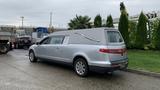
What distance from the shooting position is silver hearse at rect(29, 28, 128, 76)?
7252 mm

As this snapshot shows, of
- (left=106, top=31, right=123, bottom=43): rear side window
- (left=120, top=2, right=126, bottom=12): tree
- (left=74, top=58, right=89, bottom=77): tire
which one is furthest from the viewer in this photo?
(left=120, top=2, right=126, bottom=12): tree

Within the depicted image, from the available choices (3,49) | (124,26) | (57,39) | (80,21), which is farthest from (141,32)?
(80,21)

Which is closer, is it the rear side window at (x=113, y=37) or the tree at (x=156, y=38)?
the rear side window at (x=113, y=37)

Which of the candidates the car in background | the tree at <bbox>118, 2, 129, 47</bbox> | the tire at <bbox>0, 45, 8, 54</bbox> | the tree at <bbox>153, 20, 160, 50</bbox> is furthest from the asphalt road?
the car in background

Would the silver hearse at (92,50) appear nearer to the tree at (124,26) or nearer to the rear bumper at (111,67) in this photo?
the rear bumper at (111,67)

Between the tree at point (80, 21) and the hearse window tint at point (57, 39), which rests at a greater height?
the tree at point (80, 21)

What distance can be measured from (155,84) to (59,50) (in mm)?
4253

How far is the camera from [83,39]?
8.13 meters

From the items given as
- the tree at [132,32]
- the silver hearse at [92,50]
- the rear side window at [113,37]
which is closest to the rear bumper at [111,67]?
the silver hearse at [92,50]

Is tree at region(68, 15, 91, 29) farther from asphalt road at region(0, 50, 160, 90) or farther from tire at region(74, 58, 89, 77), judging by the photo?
asphalt road at region(0, 50, 160, 90)

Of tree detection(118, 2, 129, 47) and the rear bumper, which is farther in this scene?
tree detection(118, 2, 129, 47)

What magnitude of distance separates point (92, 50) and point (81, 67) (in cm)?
94

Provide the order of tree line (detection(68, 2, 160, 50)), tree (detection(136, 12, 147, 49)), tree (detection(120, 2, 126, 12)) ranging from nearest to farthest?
1. tree line (detection(68, 2, 160, 50))
2. tree (detection(136, 12, 147, 49))
3. tree (detection(120, 2, 126, 12))

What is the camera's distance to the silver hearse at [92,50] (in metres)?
7.25
